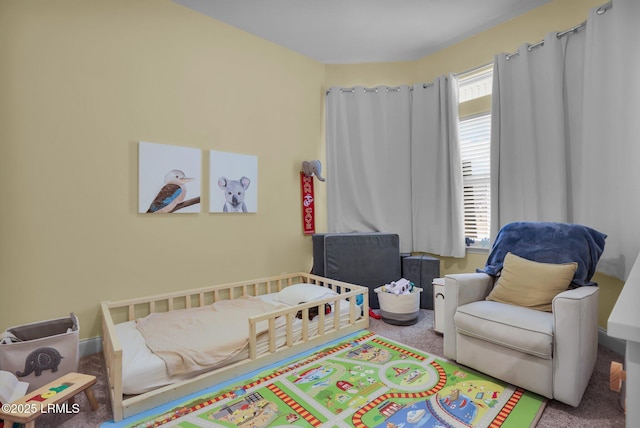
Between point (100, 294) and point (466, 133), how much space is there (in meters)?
3.58

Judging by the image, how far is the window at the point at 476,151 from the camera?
3.16 metres

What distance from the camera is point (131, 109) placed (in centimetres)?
245

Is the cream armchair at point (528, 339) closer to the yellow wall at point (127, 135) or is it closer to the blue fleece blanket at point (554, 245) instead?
the blue fleece blanket at point (554, 245)

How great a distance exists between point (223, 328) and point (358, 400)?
1.01 m

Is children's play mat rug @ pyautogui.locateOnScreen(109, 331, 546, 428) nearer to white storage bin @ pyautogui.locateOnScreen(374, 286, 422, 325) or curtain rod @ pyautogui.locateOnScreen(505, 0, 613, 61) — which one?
white storage bin @ pyautogui.locateOnScreen(374, 286, 422, 325)

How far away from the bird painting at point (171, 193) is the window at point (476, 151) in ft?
9.00

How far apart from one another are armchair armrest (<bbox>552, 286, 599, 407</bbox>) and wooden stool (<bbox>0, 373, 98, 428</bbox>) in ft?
7.56

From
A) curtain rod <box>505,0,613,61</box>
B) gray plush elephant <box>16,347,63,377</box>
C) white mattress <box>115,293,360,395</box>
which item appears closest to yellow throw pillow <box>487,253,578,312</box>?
white mattress <box>115,293,360,395</box>

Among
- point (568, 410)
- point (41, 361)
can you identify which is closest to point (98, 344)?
point (41, 361)

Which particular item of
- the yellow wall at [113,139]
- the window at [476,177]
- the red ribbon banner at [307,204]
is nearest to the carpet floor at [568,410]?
the yellow wall at [113,139]

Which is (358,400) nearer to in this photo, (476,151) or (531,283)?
(531,283)

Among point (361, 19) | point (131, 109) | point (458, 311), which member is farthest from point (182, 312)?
point (361, 19)

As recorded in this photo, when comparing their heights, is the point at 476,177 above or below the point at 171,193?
above

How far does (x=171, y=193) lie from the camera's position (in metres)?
2.62
